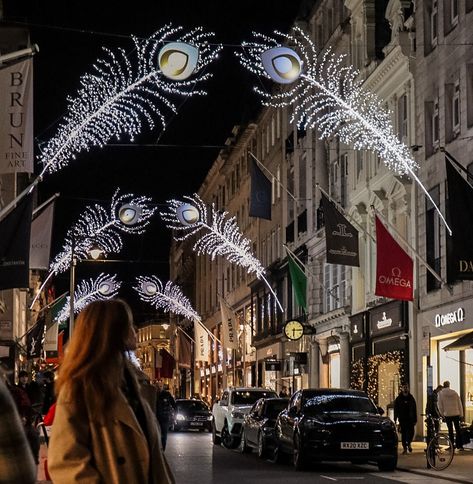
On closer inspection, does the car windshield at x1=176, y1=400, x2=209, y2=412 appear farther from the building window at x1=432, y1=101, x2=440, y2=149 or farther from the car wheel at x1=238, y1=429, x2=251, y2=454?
the building window at x1=432, y1=101, x2=440, y2=149

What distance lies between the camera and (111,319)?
208 inches

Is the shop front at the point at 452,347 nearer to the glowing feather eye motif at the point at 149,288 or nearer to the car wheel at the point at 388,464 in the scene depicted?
the car wheel at the point at 388,464

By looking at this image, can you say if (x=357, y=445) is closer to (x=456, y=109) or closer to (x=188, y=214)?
(x=456, y=109)

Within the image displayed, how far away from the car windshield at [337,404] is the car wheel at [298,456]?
69 centimetres

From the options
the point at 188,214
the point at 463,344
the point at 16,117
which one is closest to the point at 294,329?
the point at 188,214

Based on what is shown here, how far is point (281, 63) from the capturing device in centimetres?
2494

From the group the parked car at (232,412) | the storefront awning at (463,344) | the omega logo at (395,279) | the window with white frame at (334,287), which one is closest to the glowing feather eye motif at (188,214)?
the parked car at (232,412)

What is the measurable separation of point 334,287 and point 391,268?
58.5ft

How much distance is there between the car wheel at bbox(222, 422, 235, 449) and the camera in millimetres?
34781

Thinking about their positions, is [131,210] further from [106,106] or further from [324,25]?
[324,25]

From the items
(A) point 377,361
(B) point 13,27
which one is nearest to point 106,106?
(B) point 13,27

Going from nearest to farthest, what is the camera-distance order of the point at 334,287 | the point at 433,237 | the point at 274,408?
the point at 274,408 < the point at 433,237 < the point at 334,287

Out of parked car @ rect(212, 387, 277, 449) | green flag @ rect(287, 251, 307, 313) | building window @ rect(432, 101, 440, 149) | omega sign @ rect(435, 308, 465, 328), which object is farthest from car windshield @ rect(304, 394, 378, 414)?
green flag @ rect(287, 251, 307, 313)

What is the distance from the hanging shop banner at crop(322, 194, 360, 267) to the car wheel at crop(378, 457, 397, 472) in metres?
11.2
